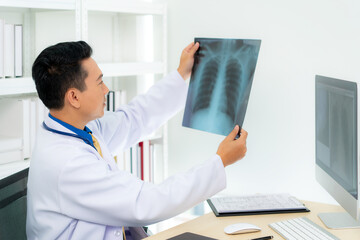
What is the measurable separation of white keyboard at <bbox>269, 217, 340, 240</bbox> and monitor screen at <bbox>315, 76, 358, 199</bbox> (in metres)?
0.15

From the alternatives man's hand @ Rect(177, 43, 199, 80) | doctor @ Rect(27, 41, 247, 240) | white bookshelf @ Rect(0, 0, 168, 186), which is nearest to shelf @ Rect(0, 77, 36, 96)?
white bookshelf @ Rect(0, 0, 168, 186)

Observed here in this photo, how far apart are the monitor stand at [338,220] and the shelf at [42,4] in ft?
4.73

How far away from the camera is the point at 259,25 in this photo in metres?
2.42

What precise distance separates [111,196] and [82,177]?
4.0 inches

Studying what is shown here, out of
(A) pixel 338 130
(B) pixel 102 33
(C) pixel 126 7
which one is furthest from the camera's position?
(B) pixel 102 33

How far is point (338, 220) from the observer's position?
1.54 meters

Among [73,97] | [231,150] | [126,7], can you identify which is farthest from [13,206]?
[126,7]

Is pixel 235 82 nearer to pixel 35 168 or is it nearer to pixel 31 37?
pixel 35 168

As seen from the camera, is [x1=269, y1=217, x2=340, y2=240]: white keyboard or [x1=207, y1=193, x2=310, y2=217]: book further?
[x1=207, y1=193, x2=310, y2=217]: book

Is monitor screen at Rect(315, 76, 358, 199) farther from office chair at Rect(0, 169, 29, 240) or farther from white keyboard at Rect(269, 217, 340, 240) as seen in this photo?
office chair at Rect(0, 169, 29, 240)

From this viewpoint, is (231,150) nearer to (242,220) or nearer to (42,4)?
(242,220)

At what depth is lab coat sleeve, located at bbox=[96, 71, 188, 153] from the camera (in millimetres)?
1891

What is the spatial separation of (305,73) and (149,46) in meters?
0.99

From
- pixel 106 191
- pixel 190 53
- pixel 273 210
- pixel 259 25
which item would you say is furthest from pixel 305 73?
pixel 106 191
